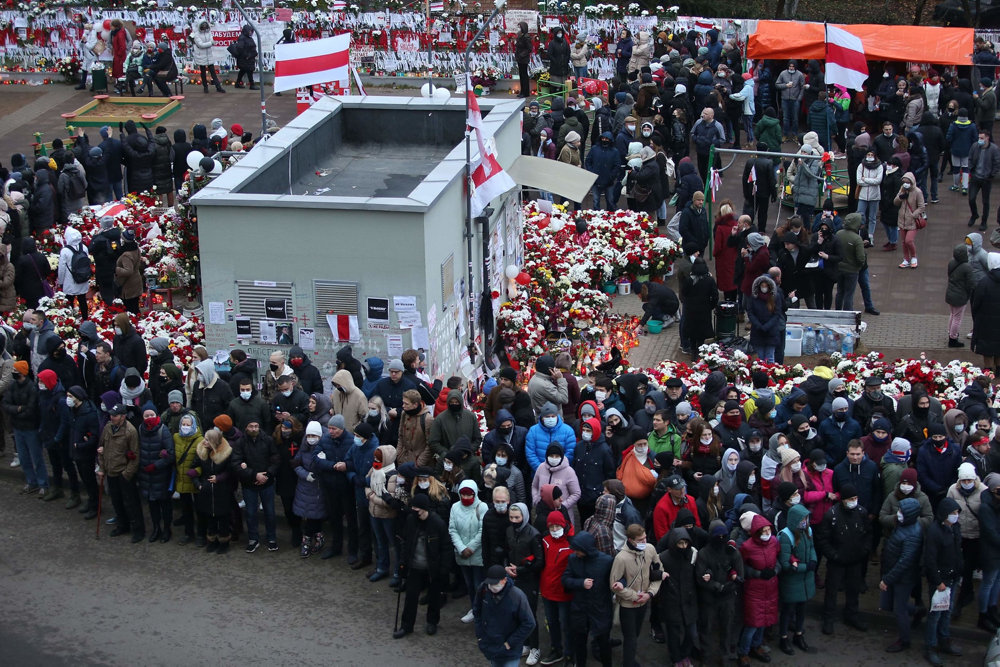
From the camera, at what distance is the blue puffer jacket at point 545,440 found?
13500 mm

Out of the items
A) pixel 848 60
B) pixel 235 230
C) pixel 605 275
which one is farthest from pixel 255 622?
pixel 848 60

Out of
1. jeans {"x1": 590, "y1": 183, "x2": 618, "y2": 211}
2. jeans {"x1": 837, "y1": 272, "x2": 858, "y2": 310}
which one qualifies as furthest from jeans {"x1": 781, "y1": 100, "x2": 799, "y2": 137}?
jeans {"x1": 837, "y1": 272, "x2": 858, "y2": 310}

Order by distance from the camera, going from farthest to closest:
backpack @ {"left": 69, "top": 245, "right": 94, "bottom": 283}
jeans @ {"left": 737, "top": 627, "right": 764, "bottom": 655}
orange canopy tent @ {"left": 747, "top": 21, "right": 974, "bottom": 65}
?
orange canopy tent @ {"left": 747, "top": 21, "right": 974, "bottom": 65}
backpack @ {"left": 69, "top": 245, "right": 94, "bottom": 283}
jeans @ {"left": 737, "top": 627, "right": 764, "bottom": 655}

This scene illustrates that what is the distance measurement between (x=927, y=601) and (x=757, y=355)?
5.40 m

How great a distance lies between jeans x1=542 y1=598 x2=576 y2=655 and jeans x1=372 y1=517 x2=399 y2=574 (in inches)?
72.3

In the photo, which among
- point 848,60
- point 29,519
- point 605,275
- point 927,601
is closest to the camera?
point 927,601

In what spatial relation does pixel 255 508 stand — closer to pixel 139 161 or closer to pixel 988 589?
pixel 988 589

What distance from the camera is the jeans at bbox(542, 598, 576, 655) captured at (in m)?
Answer: 12.1

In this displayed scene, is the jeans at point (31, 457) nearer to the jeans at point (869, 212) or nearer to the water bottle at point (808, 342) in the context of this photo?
the water bottle at point (808, 342)

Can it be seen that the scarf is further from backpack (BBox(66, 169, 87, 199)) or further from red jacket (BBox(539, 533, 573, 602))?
backpack (BBox(66, 169, 87, 199))

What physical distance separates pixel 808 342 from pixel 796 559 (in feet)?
20.8

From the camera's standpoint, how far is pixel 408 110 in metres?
20.5

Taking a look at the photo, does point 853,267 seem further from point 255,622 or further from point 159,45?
point 159,45

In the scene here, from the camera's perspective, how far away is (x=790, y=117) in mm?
27656
